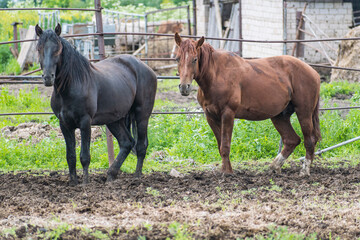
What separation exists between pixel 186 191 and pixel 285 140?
1958 mm

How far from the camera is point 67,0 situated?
109 feet

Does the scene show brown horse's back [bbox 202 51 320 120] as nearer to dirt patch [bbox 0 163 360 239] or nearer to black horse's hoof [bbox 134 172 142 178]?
dirt patch [bbox 0 163 360 239]

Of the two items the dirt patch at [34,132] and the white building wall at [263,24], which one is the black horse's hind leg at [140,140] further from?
the white building wall at [263,24]

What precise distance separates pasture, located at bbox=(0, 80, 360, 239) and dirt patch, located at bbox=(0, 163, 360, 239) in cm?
1

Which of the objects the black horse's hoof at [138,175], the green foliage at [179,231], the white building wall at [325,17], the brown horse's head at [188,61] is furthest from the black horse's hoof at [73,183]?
the white building wall at [325,17]

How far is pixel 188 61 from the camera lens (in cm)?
628

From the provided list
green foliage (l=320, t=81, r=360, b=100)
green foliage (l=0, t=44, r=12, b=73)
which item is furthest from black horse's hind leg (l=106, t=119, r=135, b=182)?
green foliage (l=0, t=44, r=12, b=73)

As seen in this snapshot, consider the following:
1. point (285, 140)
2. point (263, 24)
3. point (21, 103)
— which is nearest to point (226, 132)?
point (285, 140)

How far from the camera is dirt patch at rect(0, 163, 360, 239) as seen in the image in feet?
14.3

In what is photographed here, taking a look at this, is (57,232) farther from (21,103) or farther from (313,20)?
(313,20)

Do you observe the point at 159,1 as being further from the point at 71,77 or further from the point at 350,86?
the point at 71,77

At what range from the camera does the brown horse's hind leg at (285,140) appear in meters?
7.04

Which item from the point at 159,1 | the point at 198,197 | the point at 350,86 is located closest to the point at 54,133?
the point at 198,197

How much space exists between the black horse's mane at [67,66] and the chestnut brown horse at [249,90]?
1.14 m
